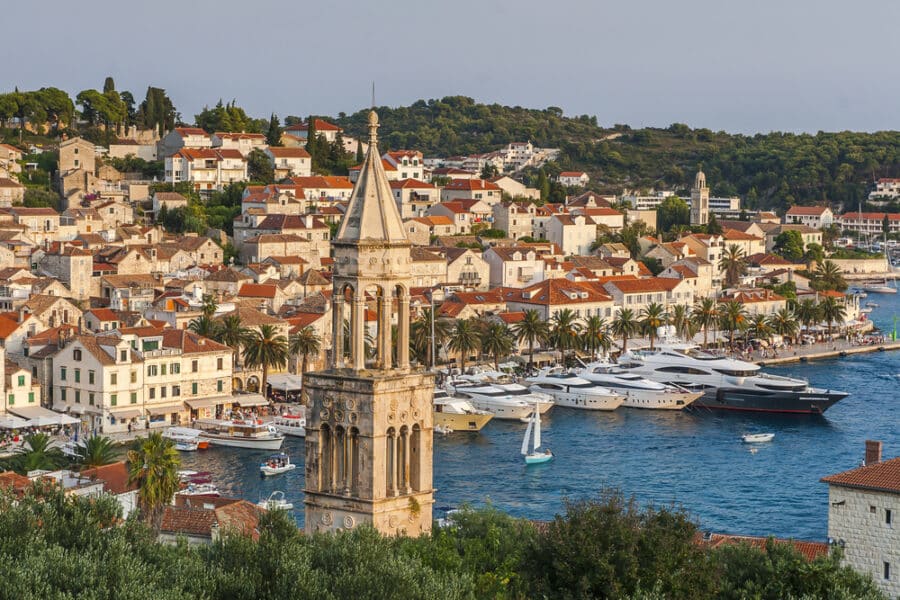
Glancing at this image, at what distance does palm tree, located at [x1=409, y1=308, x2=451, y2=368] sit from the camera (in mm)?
80062

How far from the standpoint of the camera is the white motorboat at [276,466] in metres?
58.1

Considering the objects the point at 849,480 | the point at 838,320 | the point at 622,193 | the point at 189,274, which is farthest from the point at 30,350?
the point at 622,193

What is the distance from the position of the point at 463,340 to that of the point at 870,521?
47.4 m

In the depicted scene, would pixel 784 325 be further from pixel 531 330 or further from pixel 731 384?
pixel 731 384

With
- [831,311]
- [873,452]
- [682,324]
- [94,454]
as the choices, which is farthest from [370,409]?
[831,311]

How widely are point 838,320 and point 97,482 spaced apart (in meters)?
74.3

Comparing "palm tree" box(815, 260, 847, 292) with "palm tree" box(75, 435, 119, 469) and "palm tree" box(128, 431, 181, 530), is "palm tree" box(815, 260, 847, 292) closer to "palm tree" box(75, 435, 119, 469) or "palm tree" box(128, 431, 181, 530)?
"palm tree" box(75, 435, 119, 469)

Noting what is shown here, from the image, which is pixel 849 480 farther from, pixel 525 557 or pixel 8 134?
pixel 8 134

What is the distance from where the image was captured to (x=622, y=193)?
17962cm

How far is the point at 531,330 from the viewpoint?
8562 centimetres

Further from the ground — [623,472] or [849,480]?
[849,480]

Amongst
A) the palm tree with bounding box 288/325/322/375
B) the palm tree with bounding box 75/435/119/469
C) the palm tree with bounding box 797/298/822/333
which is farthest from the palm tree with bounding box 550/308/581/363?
the palm tree with bounding box 75/435/119/469

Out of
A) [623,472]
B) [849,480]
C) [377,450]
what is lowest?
[623,472]

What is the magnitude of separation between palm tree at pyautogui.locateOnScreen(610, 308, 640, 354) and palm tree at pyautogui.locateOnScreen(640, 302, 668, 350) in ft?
2.85
